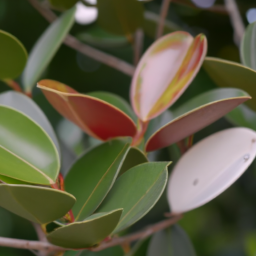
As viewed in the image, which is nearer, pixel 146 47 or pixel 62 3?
pixel 62 3

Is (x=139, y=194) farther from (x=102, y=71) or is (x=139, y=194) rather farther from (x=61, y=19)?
(x=102, y=71)

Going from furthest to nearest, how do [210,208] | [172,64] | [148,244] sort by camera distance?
[210,208]
[148,244]
[172,64]

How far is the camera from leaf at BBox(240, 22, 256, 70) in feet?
1.54

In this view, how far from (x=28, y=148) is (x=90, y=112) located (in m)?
0.08

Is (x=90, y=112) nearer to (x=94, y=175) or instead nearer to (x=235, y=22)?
(x=94, y=175)

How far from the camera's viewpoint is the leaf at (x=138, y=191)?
0.33 m

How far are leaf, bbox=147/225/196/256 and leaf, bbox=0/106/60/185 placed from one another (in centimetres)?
24

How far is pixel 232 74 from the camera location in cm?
45

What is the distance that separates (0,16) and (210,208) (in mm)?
786

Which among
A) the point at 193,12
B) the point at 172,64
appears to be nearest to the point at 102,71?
the point at 193,12

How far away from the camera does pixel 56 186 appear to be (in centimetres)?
39

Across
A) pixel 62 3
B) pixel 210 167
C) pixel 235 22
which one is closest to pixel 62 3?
pixel 62 3

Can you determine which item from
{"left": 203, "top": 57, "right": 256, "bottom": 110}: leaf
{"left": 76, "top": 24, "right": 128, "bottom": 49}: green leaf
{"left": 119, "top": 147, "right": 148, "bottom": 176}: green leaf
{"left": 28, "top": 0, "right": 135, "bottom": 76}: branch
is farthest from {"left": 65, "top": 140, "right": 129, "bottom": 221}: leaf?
{"left": 76, "top": 24, "right": 128, "bottom": 49}: green leaf

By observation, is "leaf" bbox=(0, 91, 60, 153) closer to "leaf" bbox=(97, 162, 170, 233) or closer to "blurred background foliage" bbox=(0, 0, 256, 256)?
"leaf" bbox=(97, 162, 170, 233)
